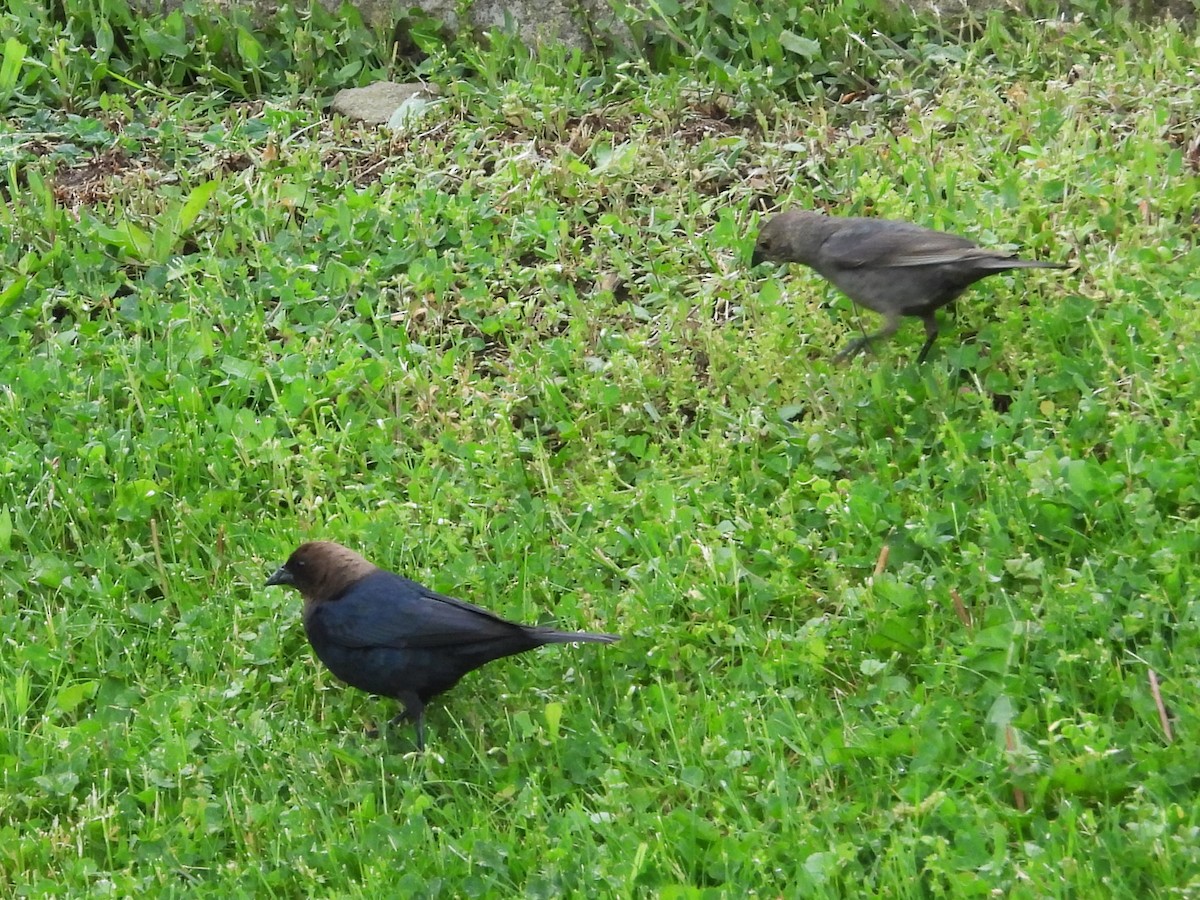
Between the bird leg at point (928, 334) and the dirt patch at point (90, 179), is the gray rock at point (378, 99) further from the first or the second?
the bird leg at point (928, 334)

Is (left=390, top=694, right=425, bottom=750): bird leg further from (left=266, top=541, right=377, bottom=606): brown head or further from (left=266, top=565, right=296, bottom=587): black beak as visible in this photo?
(left=266, top=565, right=296, bottom=587): black beak

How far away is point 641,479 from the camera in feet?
16.6

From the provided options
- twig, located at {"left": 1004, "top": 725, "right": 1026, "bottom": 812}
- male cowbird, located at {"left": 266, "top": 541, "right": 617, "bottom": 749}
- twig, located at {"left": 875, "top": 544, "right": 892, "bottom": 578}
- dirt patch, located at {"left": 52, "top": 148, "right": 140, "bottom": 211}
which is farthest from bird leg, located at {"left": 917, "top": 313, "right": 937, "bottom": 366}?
dirt patch, located at {"left": 52, "top": 148, "right": 140, "bottom": 211}

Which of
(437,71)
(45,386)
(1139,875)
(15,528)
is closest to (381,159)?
(437,71)

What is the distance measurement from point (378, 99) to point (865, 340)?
11.1ft

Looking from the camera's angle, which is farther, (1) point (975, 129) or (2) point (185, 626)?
(1) point (975, 129)

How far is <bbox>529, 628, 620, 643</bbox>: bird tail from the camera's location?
4.07 m

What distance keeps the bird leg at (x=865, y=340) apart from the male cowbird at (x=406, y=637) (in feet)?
5.39

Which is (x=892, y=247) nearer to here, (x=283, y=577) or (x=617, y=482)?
(x=617, y=482)

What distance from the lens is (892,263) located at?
5.09m

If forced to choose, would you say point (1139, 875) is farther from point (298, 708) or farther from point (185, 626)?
point (185, 626)

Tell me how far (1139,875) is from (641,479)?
2.29 metres

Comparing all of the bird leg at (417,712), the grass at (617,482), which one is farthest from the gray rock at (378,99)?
the bird leg at (417,712)

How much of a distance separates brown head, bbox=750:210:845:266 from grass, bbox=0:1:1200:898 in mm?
225
